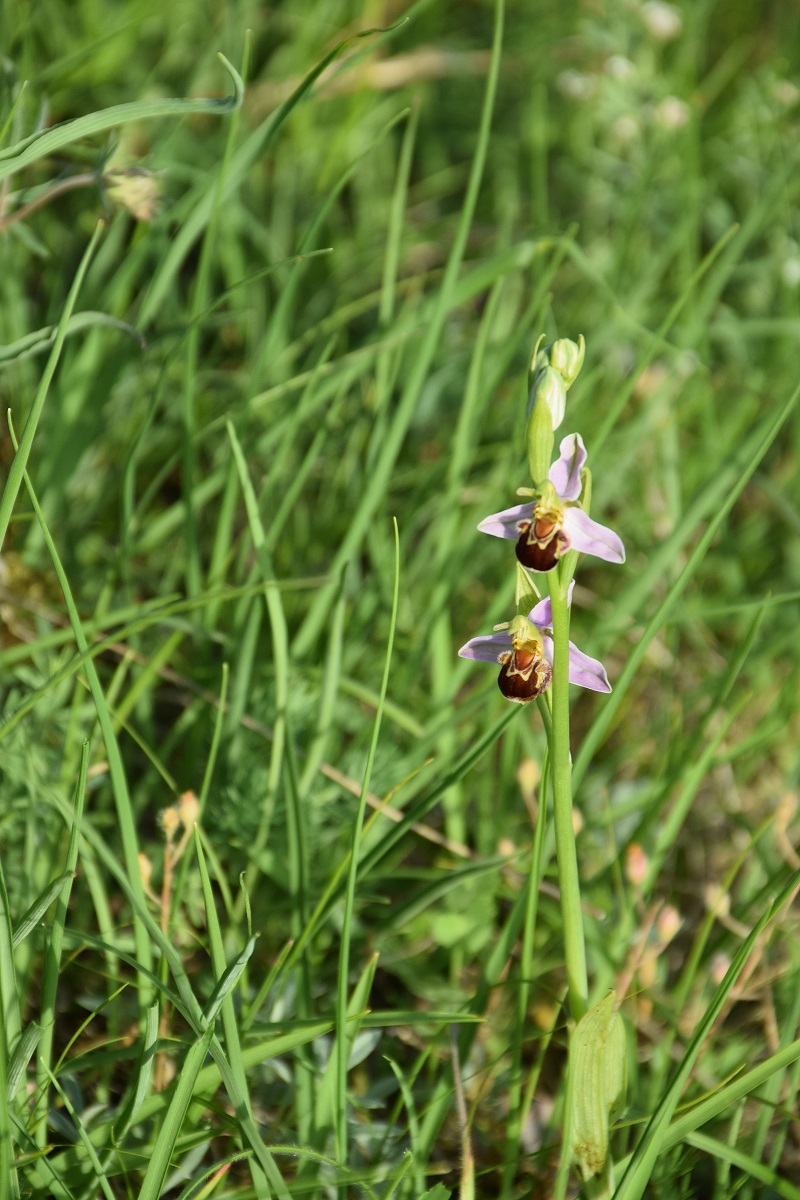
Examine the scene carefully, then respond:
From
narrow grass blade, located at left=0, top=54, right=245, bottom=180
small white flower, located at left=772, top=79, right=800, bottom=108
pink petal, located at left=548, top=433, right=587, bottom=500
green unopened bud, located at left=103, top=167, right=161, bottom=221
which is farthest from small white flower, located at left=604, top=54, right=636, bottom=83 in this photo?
pink petal, located at left=548, top=433, right=587, bottom=500

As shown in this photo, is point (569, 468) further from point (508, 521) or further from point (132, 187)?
point (132, 187)

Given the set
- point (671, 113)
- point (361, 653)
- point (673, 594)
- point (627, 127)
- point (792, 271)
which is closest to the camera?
point (673, 594)

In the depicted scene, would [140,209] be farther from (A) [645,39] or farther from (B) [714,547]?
(A) [645,39]

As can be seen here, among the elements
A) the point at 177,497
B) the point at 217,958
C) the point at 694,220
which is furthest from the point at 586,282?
the point at 217,958

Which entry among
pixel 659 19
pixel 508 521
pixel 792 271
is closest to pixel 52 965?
pixel 508 521

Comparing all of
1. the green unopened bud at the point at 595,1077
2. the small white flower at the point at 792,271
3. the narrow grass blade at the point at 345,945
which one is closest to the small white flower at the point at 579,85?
the small white flower at the point at 792,271

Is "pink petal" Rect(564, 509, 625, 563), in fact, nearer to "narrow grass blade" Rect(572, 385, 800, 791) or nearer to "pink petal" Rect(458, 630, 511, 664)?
"pink petal" Rect(458, 630, 511, 664)

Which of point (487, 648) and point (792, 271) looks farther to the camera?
point (792, 271)
